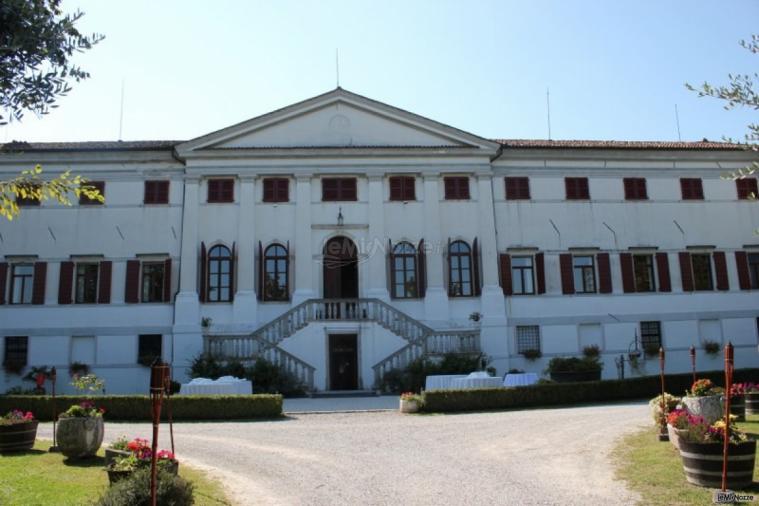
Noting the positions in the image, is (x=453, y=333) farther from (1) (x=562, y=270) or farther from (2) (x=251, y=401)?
(2) (x=251, y=401)

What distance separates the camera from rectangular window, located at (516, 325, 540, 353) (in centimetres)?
3008

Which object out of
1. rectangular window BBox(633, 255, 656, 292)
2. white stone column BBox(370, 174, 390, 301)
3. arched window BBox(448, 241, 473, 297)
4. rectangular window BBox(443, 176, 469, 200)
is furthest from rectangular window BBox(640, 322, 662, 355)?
white stone column BBox(370, 174, 390, 301)

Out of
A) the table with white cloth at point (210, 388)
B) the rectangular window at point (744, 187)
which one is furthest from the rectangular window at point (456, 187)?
the table with white cloth at point (210, 388)

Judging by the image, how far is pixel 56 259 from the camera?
1176 inches

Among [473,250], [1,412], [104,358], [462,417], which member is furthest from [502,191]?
[1,412]

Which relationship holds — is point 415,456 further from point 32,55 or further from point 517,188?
point 517,188

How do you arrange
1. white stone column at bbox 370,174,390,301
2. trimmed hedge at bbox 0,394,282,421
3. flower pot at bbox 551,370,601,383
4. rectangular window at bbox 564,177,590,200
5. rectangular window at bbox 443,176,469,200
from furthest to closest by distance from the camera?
rectangular window at bbox 564,177,590,200 < rectangular window at bbox 443,176,469,200 < white stone column at bbox 370,174,390,301 < flower pot at bbox 551,370,601,383 < trimmed hedge at bbox 0,394,282,421

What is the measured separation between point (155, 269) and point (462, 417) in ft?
54.4

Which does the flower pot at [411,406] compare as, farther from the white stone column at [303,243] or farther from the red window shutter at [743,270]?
the red window shutter at [743,270]

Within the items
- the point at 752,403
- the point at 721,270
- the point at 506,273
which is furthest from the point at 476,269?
the point at 752,403

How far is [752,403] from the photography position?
17.1 meters

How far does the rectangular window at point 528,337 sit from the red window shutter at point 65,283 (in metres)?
19.7

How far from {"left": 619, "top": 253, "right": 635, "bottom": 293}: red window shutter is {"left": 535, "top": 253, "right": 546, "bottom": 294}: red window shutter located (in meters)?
3.72

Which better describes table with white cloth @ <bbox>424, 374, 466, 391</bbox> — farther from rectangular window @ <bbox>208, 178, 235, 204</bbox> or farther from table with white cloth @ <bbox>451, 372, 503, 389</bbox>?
rectangular window @ <bbox>208, 178, 235, 204</bbox>
